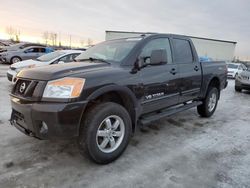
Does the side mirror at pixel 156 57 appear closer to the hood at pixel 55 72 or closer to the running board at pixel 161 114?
the hood at pixel 55 72

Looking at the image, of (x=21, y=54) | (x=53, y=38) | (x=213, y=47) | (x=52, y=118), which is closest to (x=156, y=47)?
(x=52, y=118)

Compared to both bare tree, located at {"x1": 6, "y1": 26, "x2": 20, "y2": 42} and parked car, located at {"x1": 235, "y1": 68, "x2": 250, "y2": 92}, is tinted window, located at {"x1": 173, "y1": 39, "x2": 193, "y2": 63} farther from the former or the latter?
bare tree, located at {"x1": 6, "y1": 26, "x2": 20, "y2": 42}

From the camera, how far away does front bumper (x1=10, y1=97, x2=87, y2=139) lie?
2.75 metres

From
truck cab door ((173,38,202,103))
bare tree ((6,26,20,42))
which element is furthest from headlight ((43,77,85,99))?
bare tree ((6,26,20,42))

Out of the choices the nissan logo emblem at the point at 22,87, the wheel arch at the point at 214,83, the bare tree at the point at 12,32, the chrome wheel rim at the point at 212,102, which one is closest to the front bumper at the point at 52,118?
the nissan logo emblem at the point at 22,87

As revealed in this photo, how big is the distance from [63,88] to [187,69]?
2.89 meters

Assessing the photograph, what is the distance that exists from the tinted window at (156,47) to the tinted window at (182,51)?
27cm

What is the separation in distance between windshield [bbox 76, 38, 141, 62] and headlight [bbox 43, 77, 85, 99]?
105 cm

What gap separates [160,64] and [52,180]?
2517mm

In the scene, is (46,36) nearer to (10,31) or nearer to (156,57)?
(10,31)

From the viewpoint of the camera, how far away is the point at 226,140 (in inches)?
173

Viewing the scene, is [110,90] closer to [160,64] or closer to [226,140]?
[160,64]

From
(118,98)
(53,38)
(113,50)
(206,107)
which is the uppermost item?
(53,38)

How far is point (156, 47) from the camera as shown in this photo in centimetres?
418
